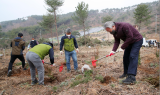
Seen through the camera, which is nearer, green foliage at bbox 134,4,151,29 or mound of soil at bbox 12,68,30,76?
mound of soil at bbox 12,68,30,76

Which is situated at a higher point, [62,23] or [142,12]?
[62,23]

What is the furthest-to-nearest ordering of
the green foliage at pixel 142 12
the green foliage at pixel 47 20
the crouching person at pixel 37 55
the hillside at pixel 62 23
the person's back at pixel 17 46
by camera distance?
1. the hillside at pixel 62 23
2. the green foliage at pixel 142 12
3. the green foliage at pixel 47 20
4. the person's back at pixel 17 46
5. the crouching person at pixel 37 55

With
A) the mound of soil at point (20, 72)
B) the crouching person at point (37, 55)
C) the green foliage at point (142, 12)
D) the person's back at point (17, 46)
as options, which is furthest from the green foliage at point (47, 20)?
the green foliage at point (142, 12)

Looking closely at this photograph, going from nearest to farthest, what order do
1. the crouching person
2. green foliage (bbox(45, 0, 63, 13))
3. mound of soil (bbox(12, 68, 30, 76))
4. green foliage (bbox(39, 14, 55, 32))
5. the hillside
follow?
the crouching person < mound of soil (bbox(12, 68, 30, 76)) < green foliage (bbox(45, 0, 63, 13)) < green foliage (bbox(39, 14, 55, 32)) < the hillside

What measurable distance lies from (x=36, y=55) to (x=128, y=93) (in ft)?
7.09

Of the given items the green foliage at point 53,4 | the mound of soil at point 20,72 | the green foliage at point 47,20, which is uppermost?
the green foliage at point 53,4

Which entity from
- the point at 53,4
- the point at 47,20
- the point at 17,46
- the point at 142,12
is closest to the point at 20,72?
the point at 17,46

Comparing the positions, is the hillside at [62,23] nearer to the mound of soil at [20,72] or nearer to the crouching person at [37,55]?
the mound of soil at [20,72]

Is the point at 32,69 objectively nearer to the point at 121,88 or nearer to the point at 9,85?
the point at 9,85

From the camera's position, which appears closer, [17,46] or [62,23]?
[17,46]

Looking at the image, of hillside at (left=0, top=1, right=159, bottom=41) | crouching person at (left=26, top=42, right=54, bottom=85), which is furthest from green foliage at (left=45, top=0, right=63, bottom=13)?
crouching person at (left=26, top=42, right=54, bottom=85)

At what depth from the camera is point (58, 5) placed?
12680 mm

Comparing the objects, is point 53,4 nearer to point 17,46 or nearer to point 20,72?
point 17,46

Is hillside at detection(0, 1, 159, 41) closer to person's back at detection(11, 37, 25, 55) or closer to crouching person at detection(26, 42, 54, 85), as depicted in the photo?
person's back at detection(11, 37, 25, 55)
